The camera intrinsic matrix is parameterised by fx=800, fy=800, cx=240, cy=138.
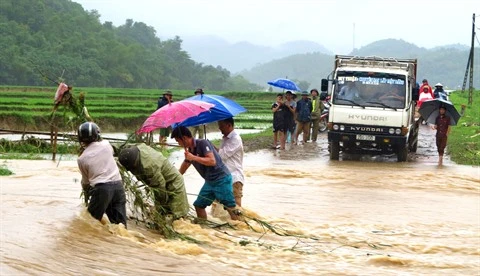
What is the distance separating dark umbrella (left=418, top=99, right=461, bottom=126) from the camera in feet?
59.5

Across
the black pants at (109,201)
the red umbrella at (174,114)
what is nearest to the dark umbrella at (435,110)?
the red umbrella at (174,114)

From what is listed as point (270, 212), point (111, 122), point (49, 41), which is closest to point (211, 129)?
point (111, 122)

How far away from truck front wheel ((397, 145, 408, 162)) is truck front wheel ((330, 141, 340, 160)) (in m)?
1.44

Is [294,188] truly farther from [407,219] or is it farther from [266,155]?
[266,155]

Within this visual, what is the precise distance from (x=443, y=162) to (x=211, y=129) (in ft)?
54.7

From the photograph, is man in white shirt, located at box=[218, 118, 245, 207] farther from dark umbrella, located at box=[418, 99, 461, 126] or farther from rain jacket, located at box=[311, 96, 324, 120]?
rain jacket, located at box=[311, 96, 324, 120]

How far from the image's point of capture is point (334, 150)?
63.1 ft

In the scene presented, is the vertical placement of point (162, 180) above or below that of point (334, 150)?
above

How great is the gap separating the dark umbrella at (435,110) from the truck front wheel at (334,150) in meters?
2.11

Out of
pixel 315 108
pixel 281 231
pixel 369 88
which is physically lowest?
pixel 281 231

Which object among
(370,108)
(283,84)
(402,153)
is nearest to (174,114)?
(370,108)

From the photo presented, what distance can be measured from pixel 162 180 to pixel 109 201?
919 mm

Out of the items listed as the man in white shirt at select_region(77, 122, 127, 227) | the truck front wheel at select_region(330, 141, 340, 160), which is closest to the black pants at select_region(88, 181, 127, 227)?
the man in white shirt at select_region(77, 122, 127, 227)

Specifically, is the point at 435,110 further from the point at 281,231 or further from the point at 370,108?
the point at 281,231
